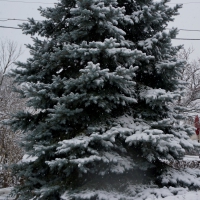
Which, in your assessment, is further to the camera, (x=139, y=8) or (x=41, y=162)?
(x=139, y=8)

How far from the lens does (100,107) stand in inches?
177

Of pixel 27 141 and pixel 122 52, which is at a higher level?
pixel 122 52

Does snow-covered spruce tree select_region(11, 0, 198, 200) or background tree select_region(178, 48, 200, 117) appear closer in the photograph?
snow-covered spruce tree select_region(11, 0, 198, 200)

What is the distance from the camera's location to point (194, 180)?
4.20 meters

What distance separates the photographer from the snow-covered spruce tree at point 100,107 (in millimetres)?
3779

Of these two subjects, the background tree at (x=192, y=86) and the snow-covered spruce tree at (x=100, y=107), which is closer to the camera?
the snow-covered spruce tree at (x=100, y=107)

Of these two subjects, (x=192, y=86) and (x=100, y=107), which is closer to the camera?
(x=100, y=107)

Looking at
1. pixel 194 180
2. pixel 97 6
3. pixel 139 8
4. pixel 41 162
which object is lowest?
pixel 194 180

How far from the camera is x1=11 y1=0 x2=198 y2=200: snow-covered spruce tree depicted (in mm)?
3779

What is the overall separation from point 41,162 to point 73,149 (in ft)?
3.76

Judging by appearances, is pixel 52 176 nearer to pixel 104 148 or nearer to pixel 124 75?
pixel 104 148

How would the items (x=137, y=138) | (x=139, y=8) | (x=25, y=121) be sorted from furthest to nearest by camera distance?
1. (x=139, y=8)
2. (x=25, y=121)
3. (x=137, y=138)

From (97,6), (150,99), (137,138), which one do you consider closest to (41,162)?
(137,138)

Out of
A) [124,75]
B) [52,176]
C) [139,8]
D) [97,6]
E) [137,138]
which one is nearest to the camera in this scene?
[137,138]
